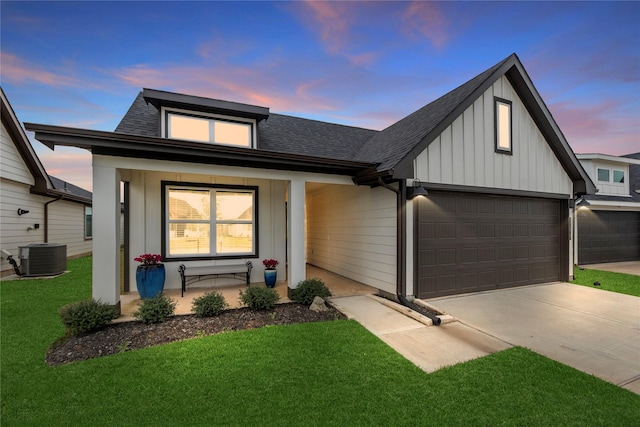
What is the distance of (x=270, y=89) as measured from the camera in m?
10.1

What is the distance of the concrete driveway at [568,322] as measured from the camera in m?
3.39

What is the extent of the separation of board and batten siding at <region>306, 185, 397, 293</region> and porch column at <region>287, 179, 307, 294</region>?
77.2 inches

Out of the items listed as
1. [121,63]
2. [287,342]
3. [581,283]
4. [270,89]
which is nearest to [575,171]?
[581,283]

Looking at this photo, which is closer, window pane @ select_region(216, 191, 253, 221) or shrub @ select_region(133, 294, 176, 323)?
shrub @ select_region(133, 294, 176, 323)

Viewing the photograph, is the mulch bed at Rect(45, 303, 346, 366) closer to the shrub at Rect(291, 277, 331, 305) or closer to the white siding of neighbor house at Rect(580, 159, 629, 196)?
the shrub at Rect(291, 277, 331, 305)

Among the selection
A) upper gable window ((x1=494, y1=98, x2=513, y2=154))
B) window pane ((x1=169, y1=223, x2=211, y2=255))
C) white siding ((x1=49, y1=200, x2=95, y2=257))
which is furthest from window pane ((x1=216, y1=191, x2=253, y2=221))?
white siding ((x1=49, y1=200, x2=95, y2=257))

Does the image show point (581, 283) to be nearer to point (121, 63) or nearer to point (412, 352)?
point (412, 352)

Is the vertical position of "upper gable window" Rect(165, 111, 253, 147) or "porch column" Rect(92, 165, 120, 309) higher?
"upper gable window" Rect(165, 111, 253, 147)

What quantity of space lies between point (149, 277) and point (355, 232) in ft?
17.0


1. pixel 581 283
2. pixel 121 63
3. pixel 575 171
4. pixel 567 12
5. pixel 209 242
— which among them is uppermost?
pixel 567 12

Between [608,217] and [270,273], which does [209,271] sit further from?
[608,217]

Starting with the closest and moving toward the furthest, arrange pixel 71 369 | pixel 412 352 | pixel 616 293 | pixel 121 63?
pixel 71 369
pixel 412 352
pixel 616 293
pixel 121 63

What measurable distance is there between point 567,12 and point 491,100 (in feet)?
11.1

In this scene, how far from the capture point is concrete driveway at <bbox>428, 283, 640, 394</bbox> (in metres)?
3.39
